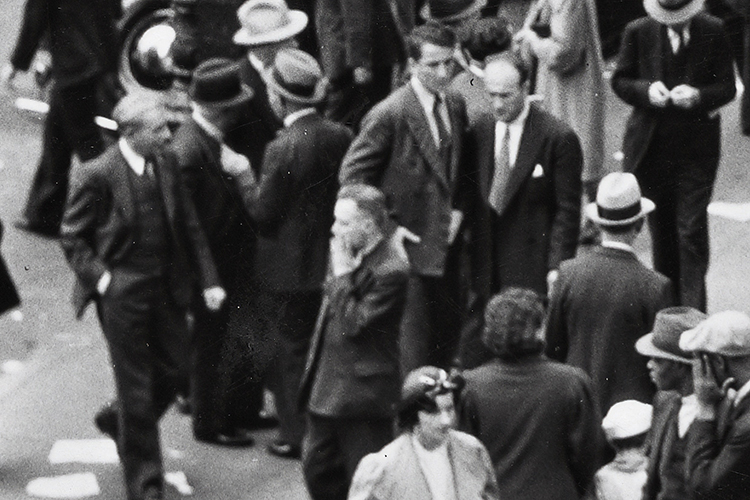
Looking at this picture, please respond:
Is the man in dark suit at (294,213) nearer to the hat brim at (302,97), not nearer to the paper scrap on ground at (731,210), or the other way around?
the hat brim at (302,97)

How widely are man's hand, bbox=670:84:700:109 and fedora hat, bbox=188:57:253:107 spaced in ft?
7.78

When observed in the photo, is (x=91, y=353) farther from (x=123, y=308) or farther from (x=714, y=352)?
(x=714, y=352)

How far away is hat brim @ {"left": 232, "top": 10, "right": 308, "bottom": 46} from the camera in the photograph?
486 inches

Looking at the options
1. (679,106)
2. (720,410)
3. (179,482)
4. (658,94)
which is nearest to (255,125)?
(179,482)

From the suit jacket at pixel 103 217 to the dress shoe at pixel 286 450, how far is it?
4.18 ft

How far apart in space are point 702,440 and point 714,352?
0.35 metres

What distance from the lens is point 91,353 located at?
12547mm

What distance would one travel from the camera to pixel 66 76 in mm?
13711

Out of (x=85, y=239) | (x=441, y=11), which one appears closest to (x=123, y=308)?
(x=85, y=239)

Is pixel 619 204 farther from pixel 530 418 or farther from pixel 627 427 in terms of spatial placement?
pixel 530 418

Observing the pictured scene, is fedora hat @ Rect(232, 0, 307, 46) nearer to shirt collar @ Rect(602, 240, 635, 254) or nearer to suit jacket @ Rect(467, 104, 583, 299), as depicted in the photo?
suit jacket @ Rect(467, 104, 583, 299)

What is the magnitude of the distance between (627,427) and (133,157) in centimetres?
293

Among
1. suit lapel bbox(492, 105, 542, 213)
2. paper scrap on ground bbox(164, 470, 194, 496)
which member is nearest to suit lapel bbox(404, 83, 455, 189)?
suit lapel bbox(492, 105, 542, 213)

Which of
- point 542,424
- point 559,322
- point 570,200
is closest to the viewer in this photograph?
point 542,424
